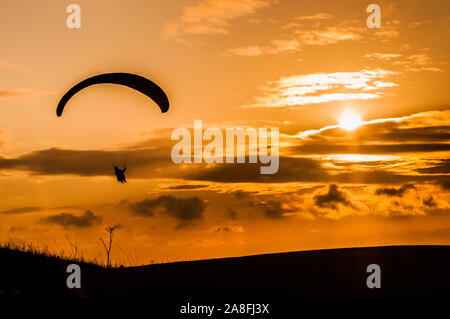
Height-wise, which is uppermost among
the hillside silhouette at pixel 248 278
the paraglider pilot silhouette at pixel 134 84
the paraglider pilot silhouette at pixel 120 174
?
the paraglider pilot silhouette at pixel 134 84

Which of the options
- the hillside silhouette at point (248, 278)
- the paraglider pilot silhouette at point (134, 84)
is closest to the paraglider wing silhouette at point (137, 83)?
the paraglider pilot silhouette at point (134, 84)

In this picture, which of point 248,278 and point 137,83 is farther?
point 137,83

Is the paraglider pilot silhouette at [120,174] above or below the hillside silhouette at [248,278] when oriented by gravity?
above

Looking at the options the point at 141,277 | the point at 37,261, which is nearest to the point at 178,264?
the point at 141,277

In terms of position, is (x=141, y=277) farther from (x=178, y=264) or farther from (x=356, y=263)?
(x=356, y=263)

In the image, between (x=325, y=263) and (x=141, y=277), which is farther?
(x=325, y=263)

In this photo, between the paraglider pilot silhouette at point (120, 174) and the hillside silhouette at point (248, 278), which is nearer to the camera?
the hillside silhouette at point (248, 278)

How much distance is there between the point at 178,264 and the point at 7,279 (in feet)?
29.1

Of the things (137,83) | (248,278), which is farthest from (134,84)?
(248,278)

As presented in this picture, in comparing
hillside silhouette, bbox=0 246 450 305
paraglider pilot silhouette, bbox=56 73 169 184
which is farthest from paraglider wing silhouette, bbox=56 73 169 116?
hillside silhouette, bbox=0 246 450 305

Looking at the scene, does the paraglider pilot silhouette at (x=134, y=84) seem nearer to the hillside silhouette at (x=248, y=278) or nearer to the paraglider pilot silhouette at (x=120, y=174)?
the paraglider pilot silhouette at (x=120, y=174)

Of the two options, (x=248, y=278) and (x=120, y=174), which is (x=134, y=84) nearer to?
(x=120, y=174)
